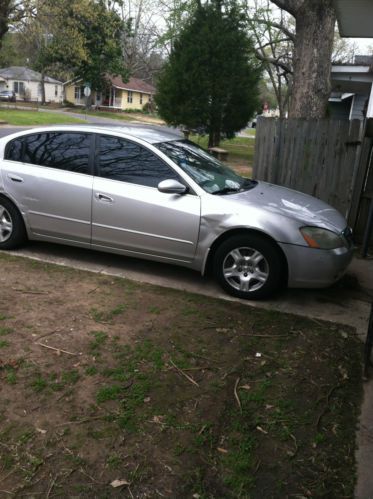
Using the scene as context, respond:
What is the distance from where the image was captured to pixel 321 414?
304 cm

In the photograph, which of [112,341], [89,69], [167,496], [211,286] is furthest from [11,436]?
[89,69]

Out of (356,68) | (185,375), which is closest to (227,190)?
(185,375)

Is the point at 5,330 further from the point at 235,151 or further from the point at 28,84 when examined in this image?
the point at 28,84

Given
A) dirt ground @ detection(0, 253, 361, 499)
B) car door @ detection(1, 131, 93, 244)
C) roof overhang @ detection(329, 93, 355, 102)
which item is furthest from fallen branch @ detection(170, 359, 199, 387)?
roof overhang @ detection(329, 93, 355, 102)

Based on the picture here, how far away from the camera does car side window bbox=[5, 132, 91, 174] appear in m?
5.39

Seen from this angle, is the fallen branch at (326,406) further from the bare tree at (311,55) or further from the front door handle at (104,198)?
the bare tree at (311,55)

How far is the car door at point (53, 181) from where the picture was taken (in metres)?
5.29

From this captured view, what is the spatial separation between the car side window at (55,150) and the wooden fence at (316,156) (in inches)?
141

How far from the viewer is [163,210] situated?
4.91 m

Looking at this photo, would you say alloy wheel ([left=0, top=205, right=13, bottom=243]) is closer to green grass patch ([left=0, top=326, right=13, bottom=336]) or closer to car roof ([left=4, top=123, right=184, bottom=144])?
car roof ([left=4, top=123, right=184, bottom=144])

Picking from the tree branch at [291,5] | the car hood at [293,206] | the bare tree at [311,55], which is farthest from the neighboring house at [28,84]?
the car hood at [293,206]

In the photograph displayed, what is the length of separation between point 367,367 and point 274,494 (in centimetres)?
149

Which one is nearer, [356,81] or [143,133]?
[143,133]

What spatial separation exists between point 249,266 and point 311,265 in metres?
0.59
